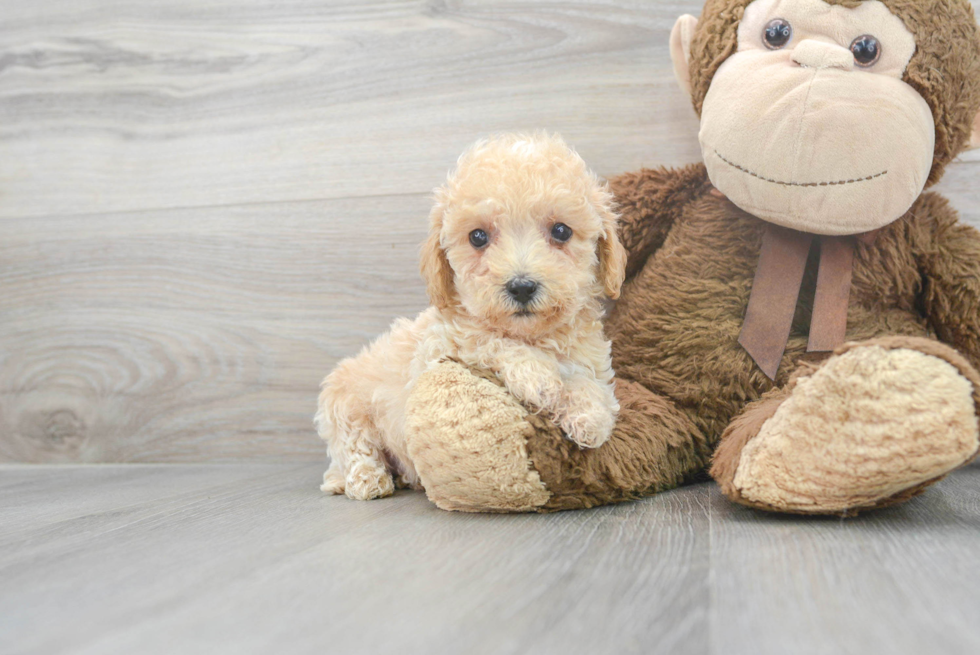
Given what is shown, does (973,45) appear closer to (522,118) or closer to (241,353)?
(522,118)

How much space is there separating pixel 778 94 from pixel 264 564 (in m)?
0.77

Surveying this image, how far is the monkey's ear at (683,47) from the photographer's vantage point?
1.05m

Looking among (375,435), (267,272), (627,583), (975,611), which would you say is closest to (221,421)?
(267,272)

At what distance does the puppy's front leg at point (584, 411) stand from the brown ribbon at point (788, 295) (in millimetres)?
221

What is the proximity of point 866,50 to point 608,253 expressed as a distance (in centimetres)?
38

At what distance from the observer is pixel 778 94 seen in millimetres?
878

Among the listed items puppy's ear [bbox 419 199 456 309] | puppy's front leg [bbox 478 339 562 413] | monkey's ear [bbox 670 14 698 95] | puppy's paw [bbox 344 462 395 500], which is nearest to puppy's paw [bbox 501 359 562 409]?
puppy's front leg [bbox 478 339 562 413]

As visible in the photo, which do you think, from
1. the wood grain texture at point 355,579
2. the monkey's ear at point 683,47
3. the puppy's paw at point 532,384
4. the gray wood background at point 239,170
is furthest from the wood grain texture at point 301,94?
the wood grain texture at point 355,579

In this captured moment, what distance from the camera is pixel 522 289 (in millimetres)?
833

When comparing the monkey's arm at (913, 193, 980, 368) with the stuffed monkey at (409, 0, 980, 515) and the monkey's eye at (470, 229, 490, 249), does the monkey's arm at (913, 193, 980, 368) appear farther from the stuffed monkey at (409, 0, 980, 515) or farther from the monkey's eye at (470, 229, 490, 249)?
the monkey's eye at (470, 229, 490, 249)

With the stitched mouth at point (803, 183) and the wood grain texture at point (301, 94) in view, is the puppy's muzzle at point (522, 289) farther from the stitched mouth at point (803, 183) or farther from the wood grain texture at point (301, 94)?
the wood grain texture at point (301, 94)

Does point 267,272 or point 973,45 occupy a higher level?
point 973,45

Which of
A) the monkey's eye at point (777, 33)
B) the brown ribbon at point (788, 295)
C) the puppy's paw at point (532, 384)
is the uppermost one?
the monkey's eye at point (777, 33)

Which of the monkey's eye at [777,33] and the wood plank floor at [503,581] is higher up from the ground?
the monkey's eye at [777,33]
